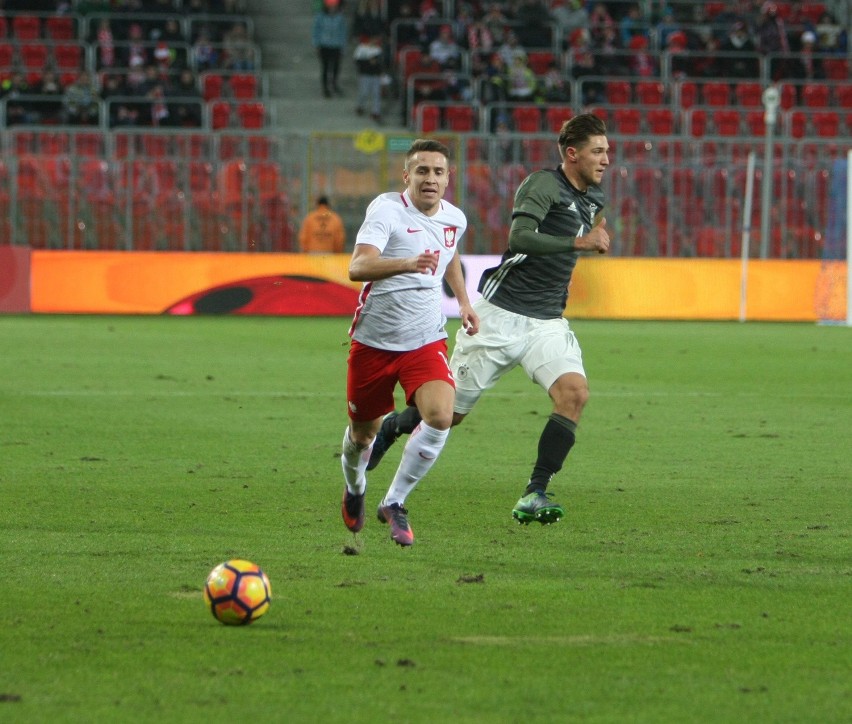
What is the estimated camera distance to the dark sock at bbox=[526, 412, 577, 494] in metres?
7.57

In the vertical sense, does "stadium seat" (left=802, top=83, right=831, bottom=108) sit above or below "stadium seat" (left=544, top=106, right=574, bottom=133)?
above

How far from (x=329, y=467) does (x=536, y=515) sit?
8.34 feet

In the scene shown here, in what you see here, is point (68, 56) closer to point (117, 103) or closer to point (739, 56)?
point (117, 103)

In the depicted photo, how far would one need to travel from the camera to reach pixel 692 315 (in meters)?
26.0

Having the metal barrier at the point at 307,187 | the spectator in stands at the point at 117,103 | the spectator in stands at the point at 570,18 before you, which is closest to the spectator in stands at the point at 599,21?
the spectator in stands at the point at 570,18

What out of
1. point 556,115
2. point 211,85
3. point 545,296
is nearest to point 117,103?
point 211,85

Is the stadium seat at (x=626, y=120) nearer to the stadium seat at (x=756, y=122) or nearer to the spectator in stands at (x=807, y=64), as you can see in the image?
the stadium seat at (x=756, y=122)

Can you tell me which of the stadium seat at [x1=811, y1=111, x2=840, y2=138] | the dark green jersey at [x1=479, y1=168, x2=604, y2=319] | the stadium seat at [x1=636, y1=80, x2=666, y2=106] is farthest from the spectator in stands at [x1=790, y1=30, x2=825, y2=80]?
the dark green jersey at [x1=479, y1=168, x2=604, y2=319]

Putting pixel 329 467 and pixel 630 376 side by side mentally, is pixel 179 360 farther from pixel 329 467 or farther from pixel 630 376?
pixel 329 467

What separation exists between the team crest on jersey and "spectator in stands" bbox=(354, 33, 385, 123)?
22833 mm

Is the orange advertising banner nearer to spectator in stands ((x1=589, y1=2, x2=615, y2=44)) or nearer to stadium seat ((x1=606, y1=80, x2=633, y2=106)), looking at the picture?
stadium seat ((x1=606, y1=80, x2=633, y2=106))

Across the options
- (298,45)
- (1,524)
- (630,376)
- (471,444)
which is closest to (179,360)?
(630,376)

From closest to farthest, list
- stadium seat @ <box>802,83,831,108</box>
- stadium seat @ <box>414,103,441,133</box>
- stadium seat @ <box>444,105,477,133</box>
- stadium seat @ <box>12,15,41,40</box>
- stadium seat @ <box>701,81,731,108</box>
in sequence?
stadium seat @ <box>414,103,441,133</box> → stadium seat @ <box>444,105,477,133</box> → stadium seat @ <box>12,15,41,40</box> → stadium seat @ <box>701,81,731,108</box> → stadium seat @ <box>802,83,831,108</box>

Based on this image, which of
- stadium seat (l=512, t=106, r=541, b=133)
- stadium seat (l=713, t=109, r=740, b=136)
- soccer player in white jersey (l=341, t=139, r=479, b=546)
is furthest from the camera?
stadium seat (l=713, t=109, r=740, b=136)
